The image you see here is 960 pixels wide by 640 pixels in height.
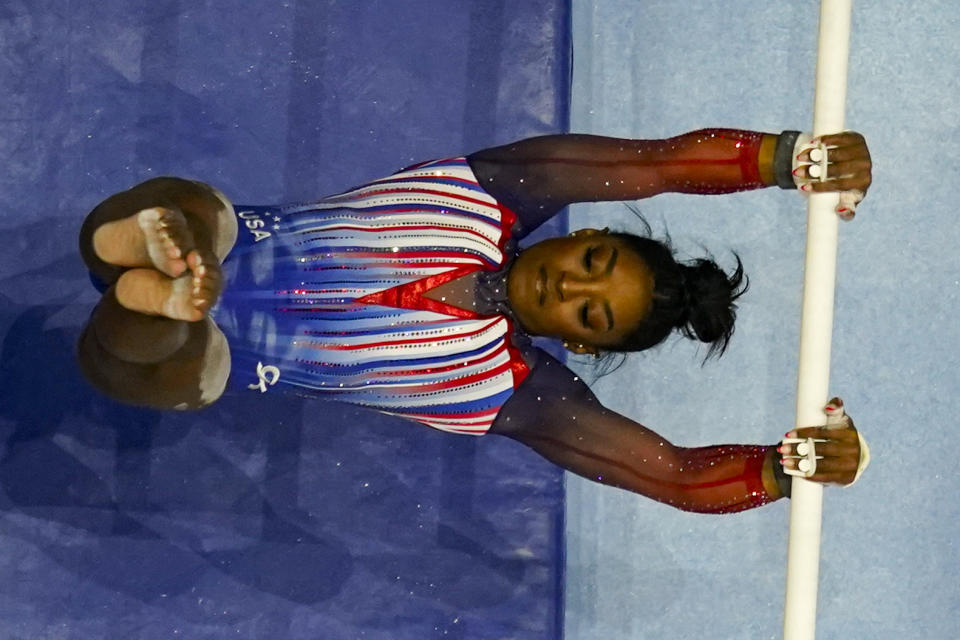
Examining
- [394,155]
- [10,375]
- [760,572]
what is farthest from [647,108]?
[10,375]

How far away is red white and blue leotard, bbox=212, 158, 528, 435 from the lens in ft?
3.93

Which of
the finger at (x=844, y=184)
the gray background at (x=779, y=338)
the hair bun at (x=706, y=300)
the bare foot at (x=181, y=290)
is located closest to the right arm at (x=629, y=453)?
the hair bun at (x=706, y=300)

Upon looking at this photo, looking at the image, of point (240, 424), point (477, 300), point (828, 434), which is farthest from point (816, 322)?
point (240, 424)

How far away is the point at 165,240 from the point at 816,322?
2.05 ft

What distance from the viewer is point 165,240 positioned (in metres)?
1.02

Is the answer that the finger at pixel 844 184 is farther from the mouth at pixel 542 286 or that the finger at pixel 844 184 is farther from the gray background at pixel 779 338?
the gray background at pixel 779 338

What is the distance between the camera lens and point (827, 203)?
110 centimetres

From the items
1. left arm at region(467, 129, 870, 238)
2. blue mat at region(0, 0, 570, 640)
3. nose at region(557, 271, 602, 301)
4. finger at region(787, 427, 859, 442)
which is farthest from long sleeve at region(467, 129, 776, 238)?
blue mat at region(0, 0, 570, 640)

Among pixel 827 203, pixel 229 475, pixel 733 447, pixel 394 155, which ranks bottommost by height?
pixel 229 475

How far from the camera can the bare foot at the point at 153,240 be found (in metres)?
1.02

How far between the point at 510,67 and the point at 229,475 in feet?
2.38

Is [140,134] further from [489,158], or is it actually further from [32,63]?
[489,158]

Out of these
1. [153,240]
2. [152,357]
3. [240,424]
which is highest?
[153,240]

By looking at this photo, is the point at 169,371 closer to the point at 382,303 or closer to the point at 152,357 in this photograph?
the point at 152,357
